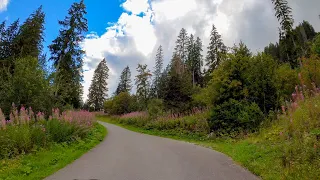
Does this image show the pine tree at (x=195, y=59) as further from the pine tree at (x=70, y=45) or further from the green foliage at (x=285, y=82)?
the green foliage at (x=285, y=82)

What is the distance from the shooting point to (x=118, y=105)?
42812 mm

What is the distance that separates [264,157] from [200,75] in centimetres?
5608

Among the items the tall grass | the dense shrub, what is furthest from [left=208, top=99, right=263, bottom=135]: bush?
the dense shrub

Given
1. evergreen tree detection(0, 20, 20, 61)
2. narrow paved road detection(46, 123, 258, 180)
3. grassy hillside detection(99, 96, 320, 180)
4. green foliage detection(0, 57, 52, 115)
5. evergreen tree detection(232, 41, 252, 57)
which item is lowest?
narrow paved road detection(46, 123, 258, 180)

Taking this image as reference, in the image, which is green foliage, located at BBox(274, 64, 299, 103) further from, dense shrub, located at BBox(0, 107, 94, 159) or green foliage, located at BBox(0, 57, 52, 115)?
green foliage, located at BBox(0, 57, 52, 115)

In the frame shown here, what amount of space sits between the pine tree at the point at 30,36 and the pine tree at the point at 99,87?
115 ft

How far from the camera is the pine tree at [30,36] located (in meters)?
28.2

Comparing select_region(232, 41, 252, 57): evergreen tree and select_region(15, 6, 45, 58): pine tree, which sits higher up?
select_region(15, 6, 45, 58): pine tree

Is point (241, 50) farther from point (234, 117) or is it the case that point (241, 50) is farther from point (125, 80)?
point (125, 80)

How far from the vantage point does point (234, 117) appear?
13.0 metres

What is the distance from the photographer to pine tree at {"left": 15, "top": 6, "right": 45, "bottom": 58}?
92.4ft

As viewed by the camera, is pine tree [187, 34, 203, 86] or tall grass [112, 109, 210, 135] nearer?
tall grass [112, 109, 210, 135]

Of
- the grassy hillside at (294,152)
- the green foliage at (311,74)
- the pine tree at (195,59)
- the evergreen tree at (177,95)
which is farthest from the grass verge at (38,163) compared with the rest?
the pine tree at (195,59)

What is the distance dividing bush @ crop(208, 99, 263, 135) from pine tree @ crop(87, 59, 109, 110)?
2273 inches
